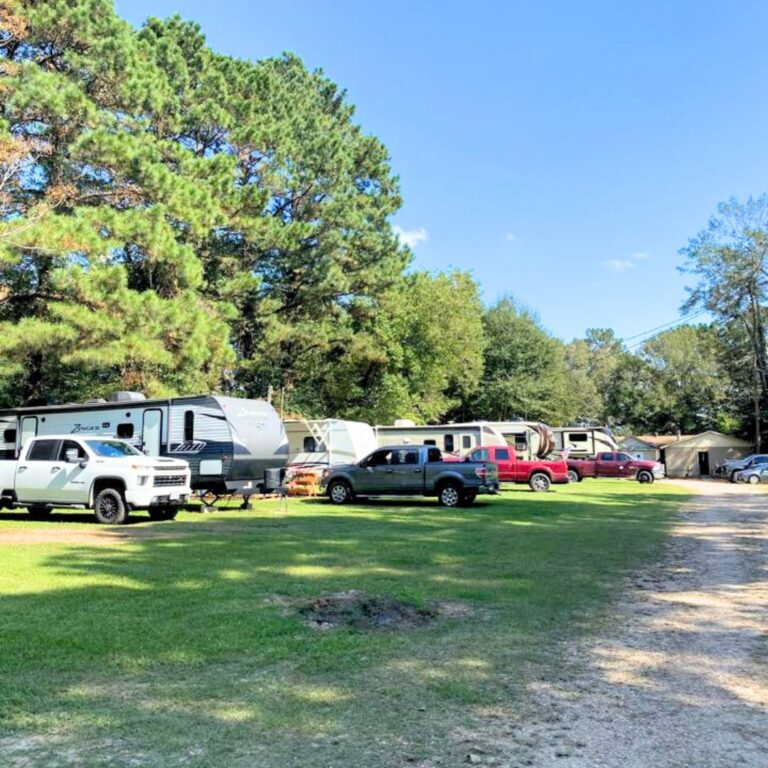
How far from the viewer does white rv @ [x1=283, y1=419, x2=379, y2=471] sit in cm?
2403

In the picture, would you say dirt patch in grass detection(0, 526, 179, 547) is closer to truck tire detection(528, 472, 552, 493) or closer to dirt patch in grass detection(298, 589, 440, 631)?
dirt patch in grass detection(298, 589, 440, 631)

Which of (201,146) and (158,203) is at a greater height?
(201,146)

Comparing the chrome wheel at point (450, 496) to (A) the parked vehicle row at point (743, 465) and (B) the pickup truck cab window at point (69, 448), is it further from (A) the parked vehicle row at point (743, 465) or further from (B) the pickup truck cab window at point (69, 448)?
(A) the parked vehicle row at point (743, 465)

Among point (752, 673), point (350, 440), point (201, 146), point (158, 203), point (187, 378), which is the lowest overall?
point (752, 673)

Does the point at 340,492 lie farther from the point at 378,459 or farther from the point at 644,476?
the point at 644,476

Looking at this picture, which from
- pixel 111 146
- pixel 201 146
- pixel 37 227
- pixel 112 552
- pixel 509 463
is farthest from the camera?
pixel 201 146

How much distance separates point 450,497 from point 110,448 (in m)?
8.88

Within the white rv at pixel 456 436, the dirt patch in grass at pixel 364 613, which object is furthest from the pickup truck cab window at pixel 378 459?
the dirt patch in grass at pixel 364 613

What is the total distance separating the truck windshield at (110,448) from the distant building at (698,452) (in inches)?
2018

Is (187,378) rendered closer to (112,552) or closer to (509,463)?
(509,463)

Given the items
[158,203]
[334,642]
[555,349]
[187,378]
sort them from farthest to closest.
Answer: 1. [555,349]
2. [187,378]
3. [158,203]
4. [334,642]

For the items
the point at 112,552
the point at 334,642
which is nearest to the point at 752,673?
the point at 334,642

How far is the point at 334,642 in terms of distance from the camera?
5801mm

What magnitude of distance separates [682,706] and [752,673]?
101 centimetres
